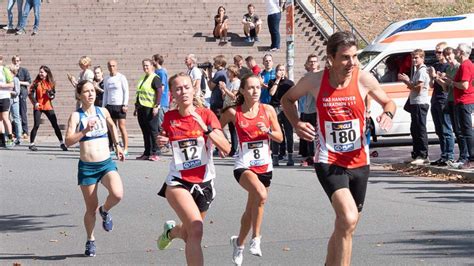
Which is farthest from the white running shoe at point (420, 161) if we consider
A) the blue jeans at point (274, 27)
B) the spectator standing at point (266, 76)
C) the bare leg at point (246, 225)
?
the blue jeans at point (274, 27)

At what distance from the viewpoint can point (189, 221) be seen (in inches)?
340

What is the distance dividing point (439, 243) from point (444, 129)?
6.69 m

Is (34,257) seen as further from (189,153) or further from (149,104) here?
(149,104)

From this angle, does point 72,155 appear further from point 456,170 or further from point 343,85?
point 343,85

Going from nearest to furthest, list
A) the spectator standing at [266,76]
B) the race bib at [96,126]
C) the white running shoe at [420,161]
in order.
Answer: the race bib at [96,126] < the white running shoe at [420,161] < the spectator standing at [266,76]

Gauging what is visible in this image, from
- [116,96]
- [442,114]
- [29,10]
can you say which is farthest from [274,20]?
[442,114]

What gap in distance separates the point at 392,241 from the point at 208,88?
11.0 meters

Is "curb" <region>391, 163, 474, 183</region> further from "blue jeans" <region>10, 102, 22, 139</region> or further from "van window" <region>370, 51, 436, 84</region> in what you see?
"blue jeans" <region>10, 102, 22, 139</region>

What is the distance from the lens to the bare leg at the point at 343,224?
8.02m

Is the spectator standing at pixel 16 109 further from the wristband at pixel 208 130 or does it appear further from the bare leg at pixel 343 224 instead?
the bare leg at pixel 343 224

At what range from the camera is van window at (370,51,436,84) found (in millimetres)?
21328

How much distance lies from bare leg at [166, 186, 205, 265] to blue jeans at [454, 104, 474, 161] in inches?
316

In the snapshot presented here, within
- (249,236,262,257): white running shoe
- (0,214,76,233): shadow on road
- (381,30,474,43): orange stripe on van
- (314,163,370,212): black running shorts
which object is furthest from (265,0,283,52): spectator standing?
(314,163,370,212): black running shorts

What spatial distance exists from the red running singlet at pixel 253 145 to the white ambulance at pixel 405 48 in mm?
10684
